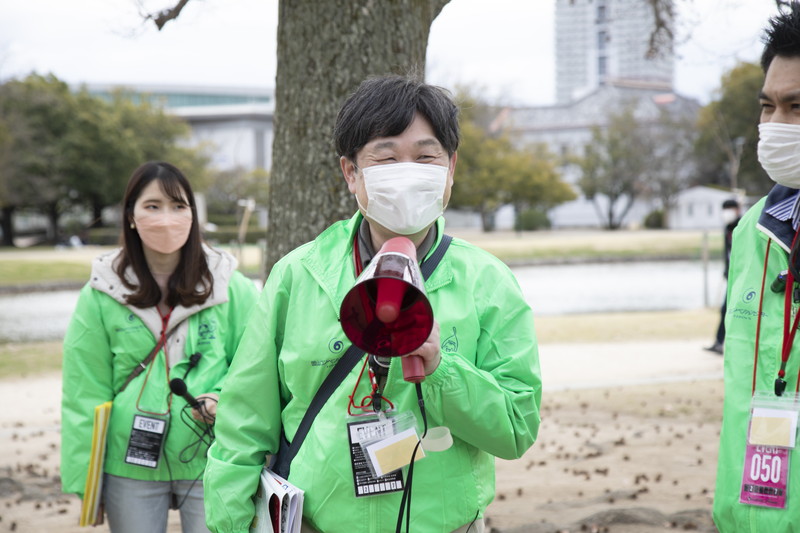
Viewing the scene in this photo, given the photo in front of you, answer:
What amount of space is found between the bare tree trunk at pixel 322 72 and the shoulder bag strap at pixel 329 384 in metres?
2.27

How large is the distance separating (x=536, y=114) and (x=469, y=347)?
74.7m

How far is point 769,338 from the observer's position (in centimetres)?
235

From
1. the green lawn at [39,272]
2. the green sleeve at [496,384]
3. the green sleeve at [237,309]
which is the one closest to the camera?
the green sleeve at [496,384]

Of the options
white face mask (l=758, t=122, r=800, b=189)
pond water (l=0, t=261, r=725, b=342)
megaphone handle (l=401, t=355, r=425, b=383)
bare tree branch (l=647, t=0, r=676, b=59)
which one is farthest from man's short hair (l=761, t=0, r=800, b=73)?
pond water (l=0, t=261, r=725, b=342)

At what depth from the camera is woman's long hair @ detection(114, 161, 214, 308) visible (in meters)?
3.55

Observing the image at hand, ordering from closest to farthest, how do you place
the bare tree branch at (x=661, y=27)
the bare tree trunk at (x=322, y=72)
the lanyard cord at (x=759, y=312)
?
the lanyard cord at (x=759, y=312)
the bare tree trunk at (x=322, y=72)
the bare tree branch at (x=661, y=27)

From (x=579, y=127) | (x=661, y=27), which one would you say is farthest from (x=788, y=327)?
(x=579, y=127)

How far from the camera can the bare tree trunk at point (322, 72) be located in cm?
444

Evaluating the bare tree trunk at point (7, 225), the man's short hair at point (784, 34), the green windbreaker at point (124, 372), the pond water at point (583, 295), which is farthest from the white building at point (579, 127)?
the man's short hair at point (784, 34)

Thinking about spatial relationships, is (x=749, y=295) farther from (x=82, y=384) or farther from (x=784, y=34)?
(x=82, y=384)

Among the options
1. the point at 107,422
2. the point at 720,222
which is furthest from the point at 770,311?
the point at 720,222

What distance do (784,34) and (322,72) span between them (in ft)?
8.52

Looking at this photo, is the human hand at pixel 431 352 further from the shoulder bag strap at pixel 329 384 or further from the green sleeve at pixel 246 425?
the green sleeve at pixel 246 425

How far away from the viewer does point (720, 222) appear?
57531 millimetres
